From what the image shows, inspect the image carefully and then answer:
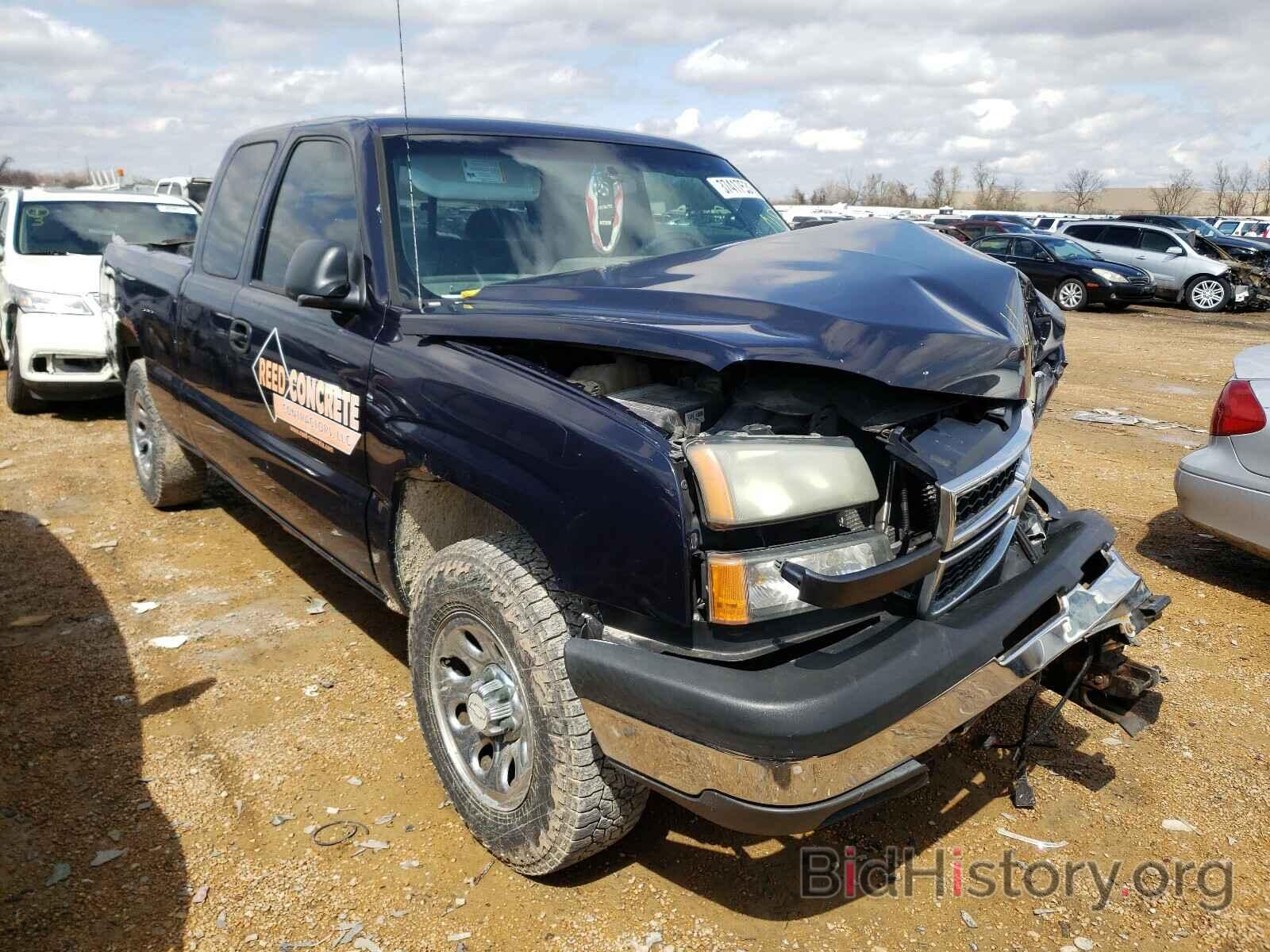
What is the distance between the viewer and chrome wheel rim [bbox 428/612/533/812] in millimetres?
2354

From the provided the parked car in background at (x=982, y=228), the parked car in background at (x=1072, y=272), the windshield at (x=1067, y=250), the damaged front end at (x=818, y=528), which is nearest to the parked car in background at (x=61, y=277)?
the damaged front end at (x=818, y=528)

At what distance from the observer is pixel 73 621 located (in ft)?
13.1

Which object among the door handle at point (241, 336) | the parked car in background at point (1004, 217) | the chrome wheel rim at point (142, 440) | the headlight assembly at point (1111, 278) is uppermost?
the parked car in background at point (1004, 217)

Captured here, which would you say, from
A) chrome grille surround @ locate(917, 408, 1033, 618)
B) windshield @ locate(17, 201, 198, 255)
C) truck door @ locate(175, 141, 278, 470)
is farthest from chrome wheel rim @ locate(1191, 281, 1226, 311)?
truck door @ locate(175, 141, 278, 470)

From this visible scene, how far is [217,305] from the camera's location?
385 cm

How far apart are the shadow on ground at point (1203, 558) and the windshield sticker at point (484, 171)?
3522mm

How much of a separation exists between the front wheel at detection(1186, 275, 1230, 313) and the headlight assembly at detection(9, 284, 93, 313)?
717 inches

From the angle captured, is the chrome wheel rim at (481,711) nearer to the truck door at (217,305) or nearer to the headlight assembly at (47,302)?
the truck door at (217,305)

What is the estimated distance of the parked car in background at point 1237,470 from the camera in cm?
397

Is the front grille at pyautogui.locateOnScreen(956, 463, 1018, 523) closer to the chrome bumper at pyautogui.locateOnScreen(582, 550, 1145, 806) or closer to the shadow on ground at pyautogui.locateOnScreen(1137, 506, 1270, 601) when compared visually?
the chrome bumper at pyautogui.locateOnScreen(582, 550, 1145, 806)

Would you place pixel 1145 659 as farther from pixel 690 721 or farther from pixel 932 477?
pixel 690 721

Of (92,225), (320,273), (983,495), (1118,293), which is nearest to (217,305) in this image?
(320,273)

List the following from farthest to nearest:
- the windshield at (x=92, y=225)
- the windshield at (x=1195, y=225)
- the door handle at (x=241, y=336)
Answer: the windshield at (x=1195, y=225) < the windshield at (x=92, y=225) < the door handle at (x=241, y=336)

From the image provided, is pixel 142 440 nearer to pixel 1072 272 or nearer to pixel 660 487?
pixel 660 487
